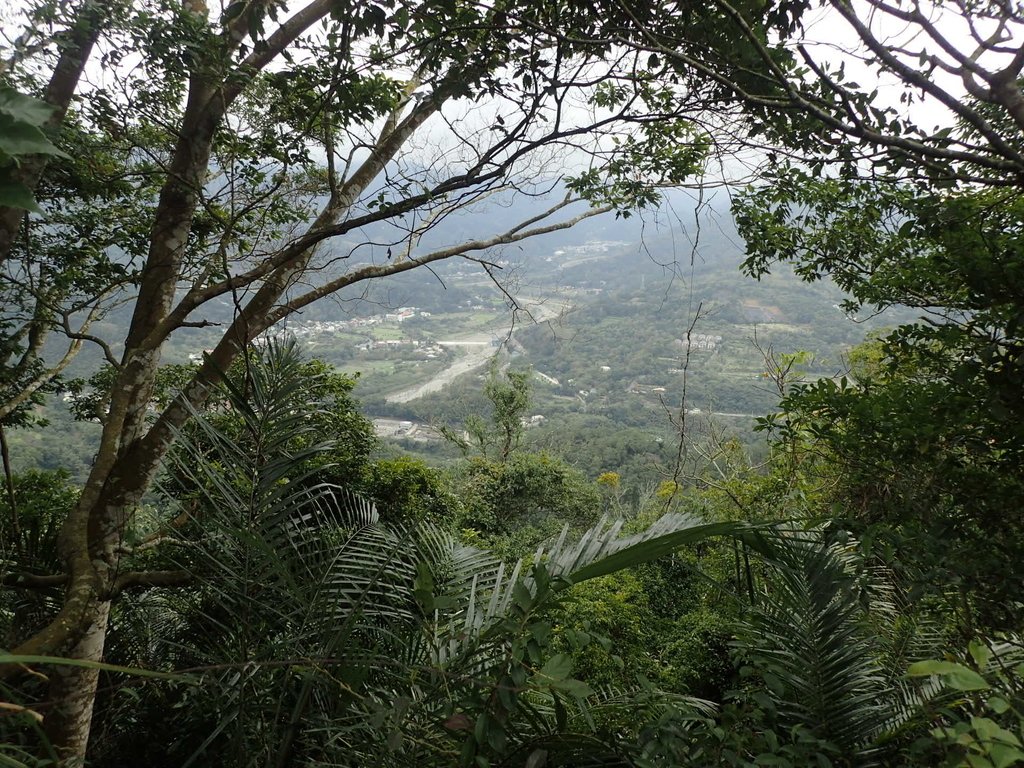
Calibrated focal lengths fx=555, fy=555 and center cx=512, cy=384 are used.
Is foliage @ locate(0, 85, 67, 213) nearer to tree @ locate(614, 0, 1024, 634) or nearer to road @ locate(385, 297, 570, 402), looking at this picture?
tree @ locate(614, 0, 1024, 634)

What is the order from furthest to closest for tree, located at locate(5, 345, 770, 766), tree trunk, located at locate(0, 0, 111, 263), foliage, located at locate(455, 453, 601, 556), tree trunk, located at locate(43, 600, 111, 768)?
foliage, located at locate(455, 453, 601, 556), tree trunk, located at locate(0, 0, 111, 263), tree trunk, located at locate(43, 600, 111, 768), tree, located at locate(5, 345, 770, 766)

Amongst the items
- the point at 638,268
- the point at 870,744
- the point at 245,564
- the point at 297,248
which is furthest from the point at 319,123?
the point at 638,268

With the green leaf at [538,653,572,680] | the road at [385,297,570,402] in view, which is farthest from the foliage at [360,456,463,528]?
the road at [385,297,570,402]

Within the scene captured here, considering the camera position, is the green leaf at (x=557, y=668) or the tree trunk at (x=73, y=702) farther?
the tree trunk at (x=73, y=702)

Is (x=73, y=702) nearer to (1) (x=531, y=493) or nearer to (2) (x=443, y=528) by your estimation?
(2) (x=443, y=528)

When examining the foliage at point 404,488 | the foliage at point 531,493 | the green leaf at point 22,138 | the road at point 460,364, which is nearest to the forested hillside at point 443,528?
the green leaf at point 22,138

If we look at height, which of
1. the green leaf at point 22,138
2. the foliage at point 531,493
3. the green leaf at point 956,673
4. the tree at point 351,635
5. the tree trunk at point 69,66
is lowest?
the foliage at point 531,493

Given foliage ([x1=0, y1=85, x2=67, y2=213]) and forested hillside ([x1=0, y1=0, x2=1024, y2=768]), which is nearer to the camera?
foliage ([x1=0, y1=85, x2=67, y2=213])

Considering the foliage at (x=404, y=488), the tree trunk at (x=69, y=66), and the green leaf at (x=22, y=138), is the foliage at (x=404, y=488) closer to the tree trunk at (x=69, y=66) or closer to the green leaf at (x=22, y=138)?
the tree trunk at (x=69, y=66)

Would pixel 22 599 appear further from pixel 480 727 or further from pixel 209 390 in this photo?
pixel 480 727

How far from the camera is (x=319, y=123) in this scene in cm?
→ 316

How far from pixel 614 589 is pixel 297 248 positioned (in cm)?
408

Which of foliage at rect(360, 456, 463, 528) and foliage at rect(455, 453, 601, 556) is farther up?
foliage at rect(360, 456, 463, 528)

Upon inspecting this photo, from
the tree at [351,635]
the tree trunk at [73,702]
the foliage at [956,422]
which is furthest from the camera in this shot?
the tree trunk at [73,702]
